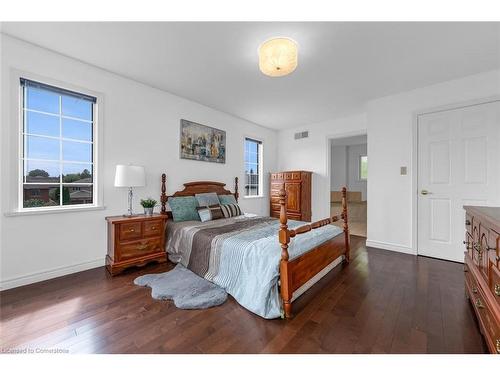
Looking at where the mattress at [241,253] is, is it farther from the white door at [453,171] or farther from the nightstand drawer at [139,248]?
the white door at [453,171]

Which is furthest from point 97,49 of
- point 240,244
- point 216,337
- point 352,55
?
point 216,337

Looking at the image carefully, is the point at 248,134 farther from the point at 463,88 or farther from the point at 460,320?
the point at 460,320

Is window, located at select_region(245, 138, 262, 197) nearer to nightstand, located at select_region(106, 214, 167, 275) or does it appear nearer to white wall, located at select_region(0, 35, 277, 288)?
white wall, located at select_region(0, 35, 277, 288)

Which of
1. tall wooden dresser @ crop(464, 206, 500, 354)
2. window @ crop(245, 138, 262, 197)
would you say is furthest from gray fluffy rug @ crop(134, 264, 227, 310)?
window @ crop(245, 138, 262, 197)

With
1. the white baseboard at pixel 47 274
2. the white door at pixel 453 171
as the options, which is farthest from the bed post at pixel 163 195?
the white door at pixel 453 171

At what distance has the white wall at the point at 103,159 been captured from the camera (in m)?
2.25

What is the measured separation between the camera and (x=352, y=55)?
8.18 feet

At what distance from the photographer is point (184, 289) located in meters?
2.24

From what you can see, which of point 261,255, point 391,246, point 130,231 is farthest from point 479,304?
point 130,231

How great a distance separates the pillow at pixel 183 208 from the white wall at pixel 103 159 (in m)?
0.33

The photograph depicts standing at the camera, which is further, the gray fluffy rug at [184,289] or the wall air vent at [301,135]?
the wall air vent at [301,135]

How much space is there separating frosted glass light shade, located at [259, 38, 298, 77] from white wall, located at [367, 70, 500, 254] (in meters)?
2.50

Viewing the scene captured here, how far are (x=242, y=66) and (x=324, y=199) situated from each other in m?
3.66

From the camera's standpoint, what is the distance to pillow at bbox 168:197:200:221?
3.38m
